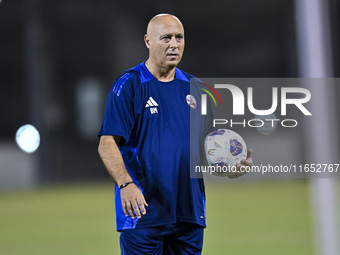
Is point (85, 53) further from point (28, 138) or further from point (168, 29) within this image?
point (168, 29)

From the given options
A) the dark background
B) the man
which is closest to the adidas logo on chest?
the man

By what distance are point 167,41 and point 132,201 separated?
37.7 inches

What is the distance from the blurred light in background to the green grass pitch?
120cm

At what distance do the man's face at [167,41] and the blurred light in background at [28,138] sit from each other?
9856 mm

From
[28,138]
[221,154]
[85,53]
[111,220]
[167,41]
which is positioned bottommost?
[111,220]

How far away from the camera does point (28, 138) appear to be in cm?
1195

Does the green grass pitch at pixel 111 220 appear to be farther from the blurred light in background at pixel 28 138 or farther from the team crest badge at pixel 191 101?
the team crest badge at pixel 191 101

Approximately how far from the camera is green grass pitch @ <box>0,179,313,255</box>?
17.1ft

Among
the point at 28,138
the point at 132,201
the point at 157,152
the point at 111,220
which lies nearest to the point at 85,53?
the point at 28,138

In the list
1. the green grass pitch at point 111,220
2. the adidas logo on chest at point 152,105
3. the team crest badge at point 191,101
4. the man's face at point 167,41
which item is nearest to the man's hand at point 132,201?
the adidas logo on chest at point 152,105

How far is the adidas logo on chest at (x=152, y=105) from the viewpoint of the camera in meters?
2.52

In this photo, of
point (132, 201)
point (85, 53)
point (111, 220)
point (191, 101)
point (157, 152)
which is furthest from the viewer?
point (85, 53)

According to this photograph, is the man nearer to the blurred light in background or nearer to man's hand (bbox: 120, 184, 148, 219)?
man's hand (bbox: 120, 184, 148, 219)

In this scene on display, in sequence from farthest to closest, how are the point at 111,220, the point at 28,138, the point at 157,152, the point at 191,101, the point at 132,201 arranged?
the point at 28,138, the point at 111,220, the point at 191,101, the point at 157,152, the point at 132,201
